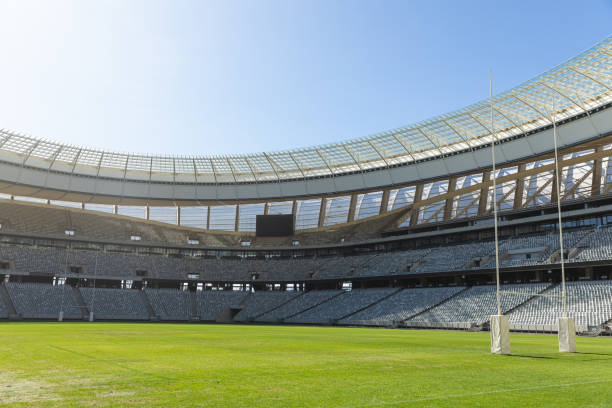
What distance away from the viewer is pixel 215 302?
65000mm

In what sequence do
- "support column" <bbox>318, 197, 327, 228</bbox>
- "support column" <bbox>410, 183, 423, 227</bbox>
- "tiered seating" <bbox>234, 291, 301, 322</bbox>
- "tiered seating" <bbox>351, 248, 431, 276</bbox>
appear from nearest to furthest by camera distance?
"tiered seating" <bbox>351, 248, 431, 276</bbox>, "support column" <bbox>410, 183, 423, 227</bbox>, "tiered seating" <bbox>234, 291, 301, 322</bbox>, "support column" <bbox>318, 197, 327, 228</bbox>

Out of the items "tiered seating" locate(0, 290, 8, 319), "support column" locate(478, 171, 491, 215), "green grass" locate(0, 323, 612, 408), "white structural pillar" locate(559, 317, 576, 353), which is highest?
"support column" locate(478, 171, 491, 215)

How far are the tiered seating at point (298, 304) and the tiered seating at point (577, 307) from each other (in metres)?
25.2

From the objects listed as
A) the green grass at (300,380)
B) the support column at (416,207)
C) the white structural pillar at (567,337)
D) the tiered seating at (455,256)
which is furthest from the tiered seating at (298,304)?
the green grass at (300,380)

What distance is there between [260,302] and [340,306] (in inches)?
504

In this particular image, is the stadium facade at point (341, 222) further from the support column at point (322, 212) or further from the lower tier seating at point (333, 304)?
the lower tier seating at point (333, 304)

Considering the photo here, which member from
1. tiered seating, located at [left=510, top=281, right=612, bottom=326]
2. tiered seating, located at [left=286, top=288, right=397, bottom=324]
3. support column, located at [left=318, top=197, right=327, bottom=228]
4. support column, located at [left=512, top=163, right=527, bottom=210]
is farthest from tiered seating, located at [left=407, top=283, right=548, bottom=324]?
support column, located at [left=318, top=197, right=327, bottom=228]

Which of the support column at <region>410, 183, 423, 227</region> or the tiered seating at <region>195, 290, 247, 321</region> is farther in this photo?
the tiered seating at <region>195, 290, 247, 321</region>

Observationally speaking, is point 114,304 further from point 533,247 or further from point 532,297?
point 533,247

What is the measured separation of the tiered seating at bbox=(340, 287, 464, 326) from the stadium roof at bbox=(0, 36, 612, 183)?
14.9 m

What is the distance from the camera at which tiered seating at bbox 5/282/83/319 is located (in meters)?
53.7

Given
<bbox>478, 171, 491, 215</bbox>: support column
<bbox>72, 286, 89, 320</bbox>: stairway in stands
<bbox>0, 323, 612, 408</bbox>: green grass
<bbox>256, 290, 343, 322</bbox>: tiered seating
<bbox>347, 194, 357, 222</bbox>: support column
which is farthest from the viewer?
<bbox>347, 194, 357, 222</bbox>: support column

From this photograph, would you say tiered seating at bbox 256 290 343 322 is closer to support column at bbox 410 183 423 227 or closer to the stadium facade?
the stadium facade

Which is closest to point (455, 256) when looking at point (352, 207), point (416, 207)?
point (416, 207)
